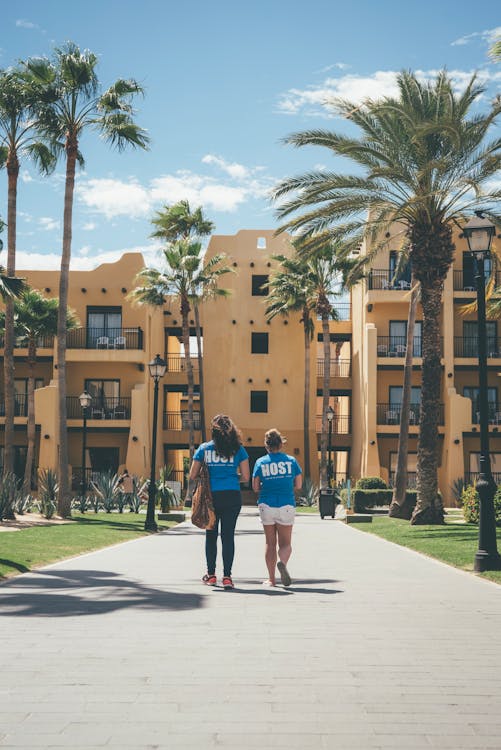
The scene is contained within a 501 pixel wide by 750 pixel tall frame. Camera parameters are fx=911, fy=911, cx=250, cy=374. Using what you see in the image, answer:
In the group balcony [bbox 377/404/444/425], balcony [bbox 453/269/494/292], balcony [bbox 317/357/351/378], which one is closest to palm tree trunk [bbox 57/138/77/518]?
balcony [bbox 377/404/444/425]

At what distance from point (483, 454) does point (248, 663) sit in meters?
7.62

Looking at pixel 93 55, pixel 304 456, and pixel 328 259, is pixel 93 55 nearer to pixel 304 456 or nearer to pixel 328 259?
pixel 328 259

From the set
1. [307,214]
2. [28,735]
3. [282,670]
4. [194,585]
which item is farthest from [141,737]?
[307,214]

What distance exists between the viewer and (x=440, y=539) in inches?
717

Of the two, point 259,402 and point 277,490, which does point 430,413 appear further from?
point 259,402

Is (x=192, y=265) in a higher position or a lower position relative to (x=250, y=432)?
higher

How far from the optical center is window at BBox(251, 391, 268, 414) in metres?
48.7

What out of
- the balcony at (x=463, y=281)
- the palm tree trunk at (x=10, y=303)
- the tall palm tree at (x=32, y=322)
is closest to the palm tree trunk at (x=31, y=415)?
the tall palm tree at (x=32, y=322)

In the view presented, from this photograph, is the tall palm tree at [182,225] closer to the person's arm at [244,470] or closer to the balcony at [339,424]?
the balcony at [339,424]

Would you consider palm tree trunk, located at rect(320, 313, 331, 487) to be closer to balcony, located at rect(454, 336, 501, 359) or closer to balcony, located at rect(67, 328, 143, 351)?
balcony, located at rect(454, 336, 501, 359)

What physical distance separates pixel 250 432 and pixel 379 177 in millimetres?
26964

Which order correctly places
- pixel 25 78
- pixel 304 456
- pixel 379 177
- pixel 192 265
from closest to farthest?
pixel 379 177, pixel 25 78, pixel 192 265, pixel 304 456

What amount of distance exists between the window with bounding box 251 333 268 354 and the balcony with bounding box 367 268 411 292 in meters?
6.98

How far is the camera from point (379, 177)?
23.0m
